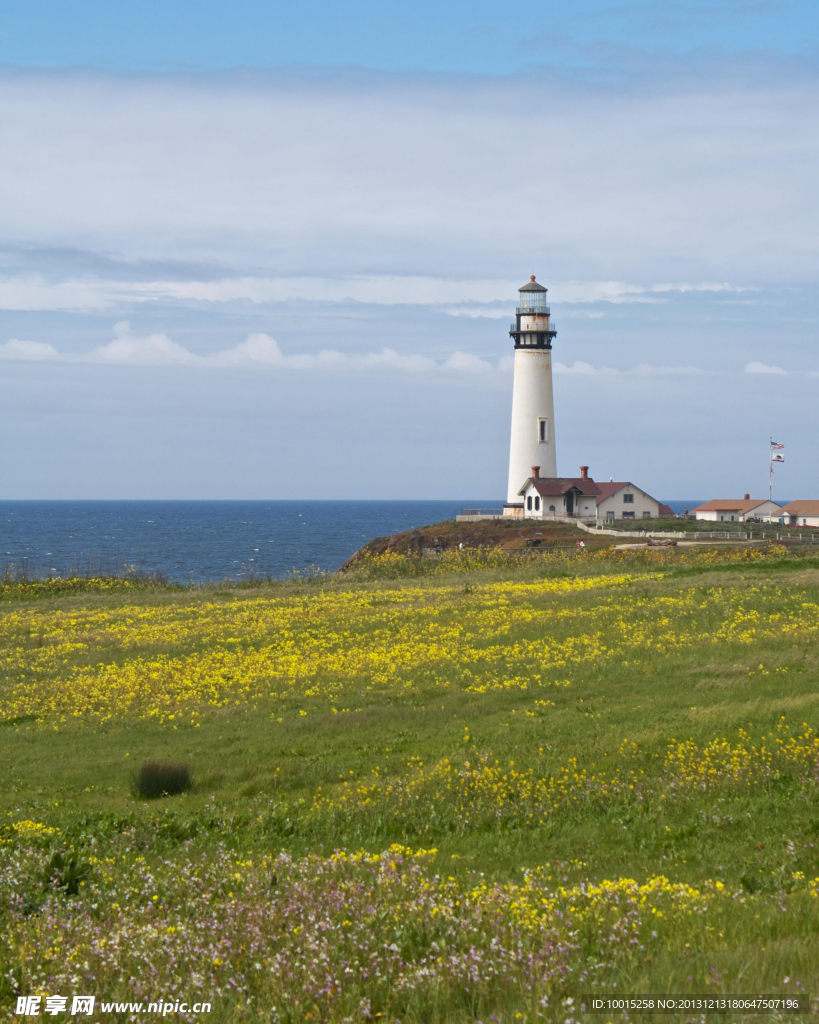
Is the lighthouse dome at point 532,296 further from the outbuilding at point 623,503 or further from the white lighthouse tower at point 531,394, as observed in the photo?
the outbuilding at point 623,503

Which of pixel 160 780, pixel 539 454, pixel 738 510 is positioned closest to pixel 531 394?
pixel 539 454

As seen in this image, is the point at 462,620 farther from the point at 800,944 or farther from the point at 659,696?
the point at 800,944

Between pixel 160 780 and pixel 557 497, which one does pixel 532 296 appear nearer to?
pixel 557 497

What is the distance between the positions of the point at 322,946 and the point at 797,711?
486 inches

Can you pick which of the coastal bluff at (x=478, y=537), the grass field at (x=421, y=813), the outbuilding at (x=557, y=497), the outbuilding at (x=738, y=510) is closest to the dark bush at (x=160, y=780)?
the grass field at (x=421, y=813)

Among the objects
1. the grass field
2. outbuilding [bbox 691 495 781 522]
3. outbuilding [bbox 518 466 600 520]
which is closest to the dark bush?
the grass field

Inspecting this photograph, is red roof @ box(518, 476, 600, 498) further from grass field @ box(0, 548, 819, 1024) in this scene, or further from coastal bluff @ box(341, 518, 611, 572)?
grass field @ box(0, 548, 819, 1024)

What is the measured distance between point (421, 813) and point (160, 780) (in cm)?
476

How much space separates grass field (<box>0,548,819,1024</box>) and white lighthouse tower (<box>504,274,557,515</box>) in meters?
61.4

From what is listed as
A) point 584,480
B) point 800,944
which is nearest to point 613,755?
point 800,944

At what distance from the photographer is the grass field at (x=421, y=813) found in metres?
6.20

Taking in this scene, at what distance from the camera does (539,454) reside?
3703 inches

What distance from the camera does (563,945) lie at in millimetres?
6375

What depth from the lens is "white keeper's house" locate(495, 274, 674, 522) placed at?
91.6 meters
